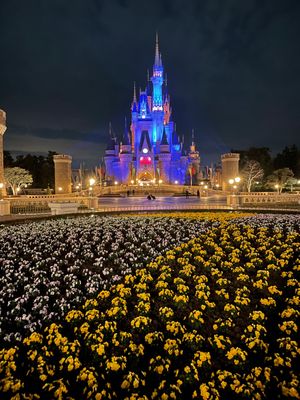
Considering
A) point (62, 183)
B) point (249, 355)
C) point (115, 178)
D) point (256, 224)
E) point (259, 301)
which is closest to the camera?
point (249, 355)

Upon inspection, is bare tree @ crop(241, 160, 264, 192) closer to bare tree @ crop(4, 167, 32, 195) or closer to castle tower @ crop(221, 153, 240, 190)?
castle tower @ crop(221, 153, 240, 190)

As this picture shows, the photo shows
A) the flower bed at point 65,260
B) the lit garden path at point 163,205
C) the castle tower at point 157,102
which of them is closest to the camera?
the flower bed at point 65,260

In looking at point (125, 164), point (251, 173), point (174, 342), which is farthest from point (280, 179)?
point (174, 342)

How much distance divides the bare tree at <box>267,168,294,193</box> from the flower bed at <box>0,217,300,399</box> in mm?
41746

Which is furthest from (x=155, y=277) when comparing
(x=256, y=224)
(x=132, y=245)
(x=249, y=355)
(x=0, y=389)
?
(x=256, y=224)

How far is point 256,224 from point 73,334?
9.31 metres

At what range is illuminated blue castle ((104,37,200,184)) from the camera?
220ft

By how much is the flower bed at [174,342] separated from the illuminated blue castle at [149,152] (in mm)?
59109

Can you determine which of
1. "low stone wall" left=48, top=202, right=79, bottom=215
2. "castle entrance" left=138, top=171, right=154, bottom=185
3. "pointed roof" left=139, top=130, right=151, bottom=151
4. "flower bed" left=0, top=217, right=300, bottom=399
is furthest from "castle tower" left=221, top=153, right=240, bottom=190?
"pointed roof" left=139, top=130, right=151, bottom=151

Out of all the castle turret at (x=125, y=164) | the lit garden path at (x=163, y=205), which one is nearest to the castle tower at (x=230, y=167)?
the lit garden path at (x=163, y=205)

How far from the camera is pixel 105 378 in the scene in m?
4.14

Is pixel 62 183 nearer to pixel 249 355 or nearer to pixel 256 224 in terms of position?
pixel 256 224

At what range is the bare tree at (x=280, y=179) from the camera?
45719 millimetres

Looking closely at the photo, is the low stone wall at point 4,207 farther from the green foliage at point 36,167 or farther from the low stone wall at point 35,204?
the green foliage at point 36,167
